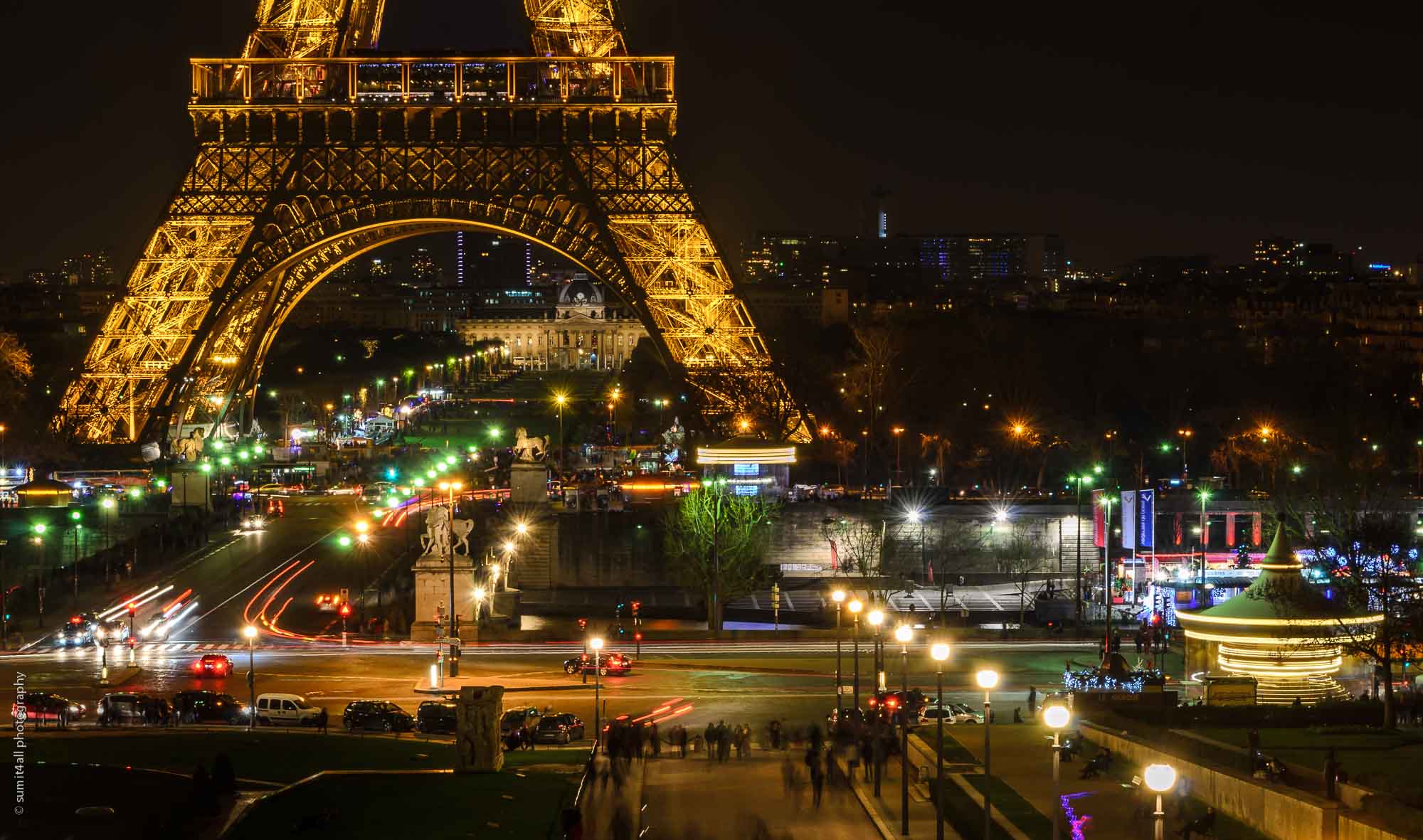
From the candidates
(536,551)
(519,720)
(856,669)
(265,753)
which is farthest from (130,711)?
(536,551)

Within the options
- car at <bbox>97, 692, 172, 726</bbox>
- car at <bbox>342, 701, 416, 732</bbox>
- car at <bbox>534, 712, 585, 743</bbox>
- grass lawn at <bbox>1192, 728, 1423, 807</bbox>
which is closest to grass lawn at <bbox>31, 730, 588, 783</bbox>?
car at <bbox>534, 712, 585, 743</bbox>

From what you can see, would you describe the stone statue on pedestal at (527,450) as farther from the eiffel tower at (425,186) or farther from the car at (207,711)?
the car at (207,711)

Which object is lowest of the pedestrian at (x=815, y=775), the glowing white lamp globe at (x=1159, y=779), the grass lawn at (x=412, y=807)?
the pedestrian at (x=815, y=775)

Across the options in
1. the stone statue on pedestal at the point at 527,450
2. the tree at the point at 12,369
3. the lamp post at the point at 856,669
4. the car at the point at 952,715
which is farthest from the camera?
the tree at the point at 12,369

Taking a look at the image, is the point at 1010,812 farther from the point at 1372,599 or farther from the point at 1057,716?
the point at 1372,599

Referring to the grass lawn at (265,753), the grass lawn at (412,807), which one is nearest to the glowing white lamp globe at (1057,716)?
the grass lawn at (412,807)

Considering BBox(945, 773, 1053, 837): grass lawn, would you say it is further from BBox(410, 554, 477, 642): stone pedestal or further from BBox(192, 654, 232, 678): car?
BBox(410, 554, 477, 642): stone pedestal
